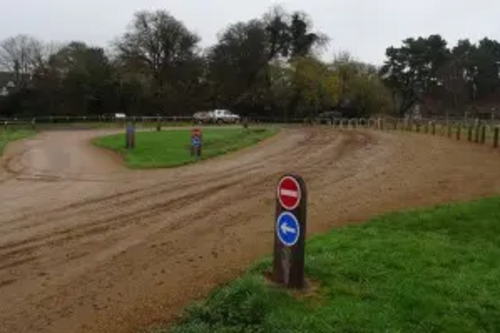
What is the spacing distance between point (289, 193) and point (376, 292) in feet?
4.53

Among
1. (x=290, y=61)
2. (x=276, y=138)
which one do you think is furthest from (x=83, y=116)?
(x=276, y=138)

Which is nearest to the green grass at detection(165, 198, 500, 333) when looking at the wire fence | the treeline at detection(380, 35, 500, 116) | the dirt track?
the dirt track

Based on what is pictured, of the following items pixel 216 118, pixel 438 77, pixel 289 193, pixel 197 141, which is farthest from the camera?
pixel 438 77

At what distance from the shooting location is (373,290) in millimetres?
7113

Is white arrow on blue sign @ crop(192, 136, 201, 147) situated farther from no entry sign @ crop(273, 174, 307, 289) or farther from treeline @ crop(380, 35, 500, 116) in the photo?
treeline @ crop(380, 35, 500, 116)

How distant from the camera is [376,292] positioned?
23.1 feet

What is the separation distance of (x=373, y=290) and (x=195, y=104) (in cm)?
6720

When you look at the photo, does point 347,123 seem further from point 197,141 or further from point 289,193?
point 289,193

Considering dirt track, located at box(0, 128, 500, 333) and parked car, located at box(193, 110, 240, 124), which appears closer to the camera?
dirt track, located at box(0, 128, 500, 333)

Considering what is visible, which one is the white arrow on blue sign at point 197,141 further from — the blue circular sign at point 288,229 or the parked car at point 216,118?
the parked car at point 216,118

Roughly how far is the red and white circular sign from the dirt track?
1.40 metres

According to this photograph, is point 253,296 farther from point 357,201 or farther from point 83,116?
point 83,116

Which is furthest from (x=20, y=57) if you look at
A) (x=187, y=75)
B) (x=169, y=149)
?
(x=169, y=149)

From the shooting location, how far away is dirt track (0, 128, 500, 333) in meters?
7.28
